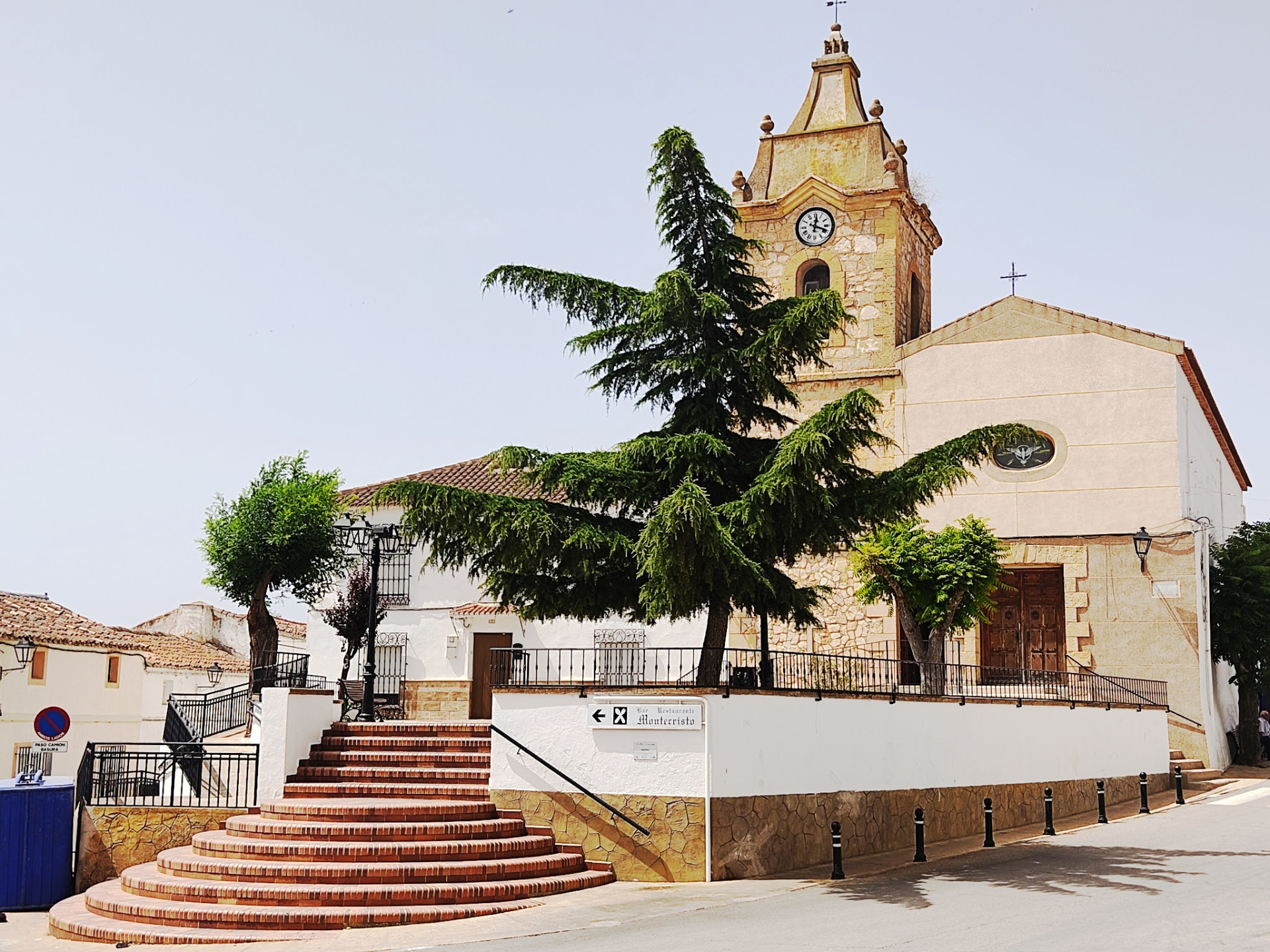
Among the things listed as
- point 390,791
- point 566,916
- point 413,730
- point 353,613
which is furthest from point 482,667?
point 566,916

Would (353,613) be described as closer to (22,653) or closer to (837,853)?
(22,653)

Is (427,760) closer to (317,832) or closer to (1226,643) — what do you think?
(317,832)

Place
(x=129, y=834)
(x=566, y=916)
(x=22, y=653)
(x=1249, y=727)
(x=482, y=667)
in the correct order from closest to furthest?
(x=566, y=916) < (x=129, y=834) < (x=482, y=667) < (x=22, y=653) < (x=1249, y=727)

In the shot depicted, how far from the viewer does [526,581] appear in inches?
614

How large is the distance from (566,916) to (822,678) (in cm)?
631

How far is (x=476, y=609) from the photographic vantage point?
27859 millimetres

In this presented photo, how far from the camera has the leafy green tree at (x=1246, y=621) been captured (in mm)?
29078

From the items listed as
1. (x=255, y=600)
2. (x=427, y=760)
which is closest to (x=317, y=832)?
(x=427, y=760)

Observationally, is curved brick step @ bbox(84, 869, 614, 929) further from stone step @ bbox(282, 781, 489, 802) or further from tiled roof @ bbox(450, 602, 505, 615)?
tiled roof @ bbox(450, 602, 505, 615)

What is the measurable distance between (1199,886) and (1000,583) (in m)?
12.4

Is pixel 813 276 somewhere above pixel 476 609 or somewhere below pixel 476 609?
above

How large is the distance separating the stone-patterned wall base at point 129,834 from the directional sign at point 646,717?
15.4 feet

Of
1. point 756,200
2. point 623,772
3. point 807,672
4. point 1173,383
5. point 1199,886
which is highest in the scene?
point 756,200

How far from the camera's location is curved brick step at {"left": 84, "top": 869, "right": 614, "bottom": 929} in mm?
12594
